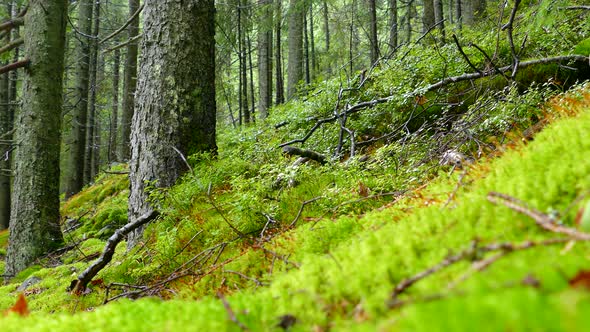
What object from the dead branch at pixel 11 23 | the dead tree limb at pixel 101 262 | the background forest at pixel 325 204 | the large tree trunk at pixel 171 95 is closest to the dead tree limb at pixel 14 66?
the background forest at pixel 325 204

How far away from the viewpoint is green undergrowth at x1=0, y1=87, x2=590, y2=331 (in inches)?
27.6

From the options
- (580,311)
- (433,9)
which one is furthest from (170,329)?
(433,9)

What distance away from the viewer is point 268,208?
3041 millimetres

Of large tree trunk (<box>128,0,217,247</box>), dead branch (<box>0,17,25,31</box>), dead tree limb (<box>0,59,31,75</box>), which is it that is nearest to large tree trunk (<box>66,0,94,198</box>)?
dead branch (<box>0,17,25,31</box>)

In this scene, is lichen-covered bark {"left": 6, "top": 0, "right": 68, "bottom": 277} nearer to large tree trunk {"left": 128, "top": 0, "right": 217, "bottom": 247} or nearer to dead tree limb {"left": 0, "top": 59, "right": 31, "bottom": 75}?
dead tree limb {"left": 0, "top": 59, "right": 31, "bottom": 75}

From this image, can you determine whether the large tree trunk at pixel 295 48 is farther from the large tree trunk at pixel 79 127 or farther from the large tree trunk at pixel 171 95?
the large tree trunk at pixel 171 95

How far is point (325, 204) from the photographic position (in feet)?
9.33

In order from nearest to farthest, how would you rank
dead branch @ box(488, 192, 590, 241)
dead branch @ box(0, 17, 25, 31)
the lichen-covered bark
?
dead branch @ box(488, 192, 590, 241) → the lichen-covered bark → dead branch @ box(0, 17, 25, 31)

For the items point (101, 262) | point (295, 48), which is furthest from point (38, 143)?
point (295, 48)

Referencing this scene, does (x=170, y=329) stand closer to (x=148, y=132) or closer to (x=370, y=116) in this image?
(x=148, y=132)

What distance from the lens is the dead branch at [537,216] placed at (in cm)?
103

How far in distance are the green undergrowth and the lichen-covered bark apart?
18.6 feet

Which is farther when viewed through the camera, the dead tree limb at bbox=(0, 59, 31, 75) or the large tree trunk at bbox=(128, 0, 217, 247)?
the dead tree limb at bbox=(0, 59, 31, 75)

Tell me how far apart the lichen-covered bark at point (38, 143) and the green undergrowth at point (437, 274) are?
18.6 feet
